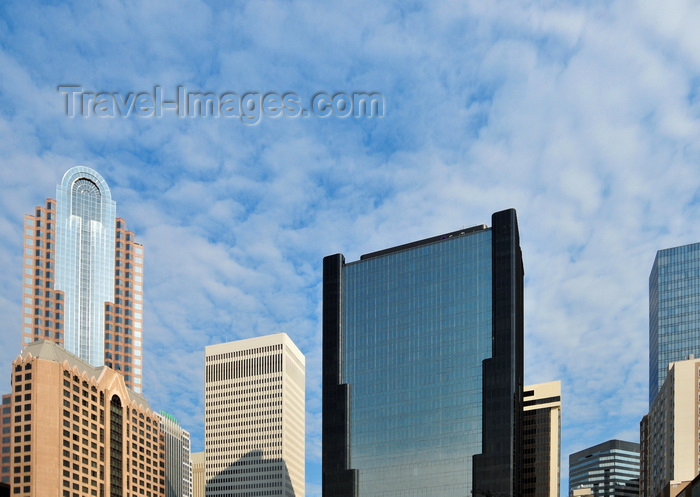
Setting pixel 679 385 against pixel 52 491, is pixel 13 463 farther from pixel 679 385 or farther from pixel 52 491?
pixel 679 385

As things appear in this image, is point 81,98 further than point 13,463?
No

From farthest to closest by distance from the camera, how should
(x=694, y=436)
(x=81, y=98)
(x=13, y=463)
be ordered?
(x=13, y=463)
(x=694, y=436)
(x=81, y=98)

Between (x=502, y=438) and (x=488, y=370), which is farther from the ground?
(x=488, y=370)

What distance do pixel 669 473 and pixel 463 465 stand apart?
45.8 m

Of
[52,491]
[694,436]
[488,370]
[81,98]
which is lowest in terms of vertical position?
[52,491]

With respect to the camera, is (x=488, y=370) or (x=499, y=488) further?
(x=488, y=370)

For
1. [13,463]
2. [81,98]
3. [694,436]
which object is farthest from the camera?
[13,463]

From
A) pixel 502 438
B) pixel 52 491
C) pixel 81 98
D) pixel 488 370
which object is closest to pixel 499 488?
pixel 502 438

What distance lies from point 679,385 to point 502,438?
4092cm

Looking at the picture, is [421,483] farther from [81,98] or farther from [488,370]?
[81,98]

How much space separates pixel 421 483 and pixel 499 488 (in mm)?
20187

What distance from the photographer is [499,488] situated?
187m

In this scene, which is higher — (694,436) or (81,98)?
(81,98)

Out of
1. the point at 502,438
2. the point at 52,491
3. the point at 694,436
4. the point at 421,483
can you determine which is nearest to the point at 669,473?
the point at 694,436
